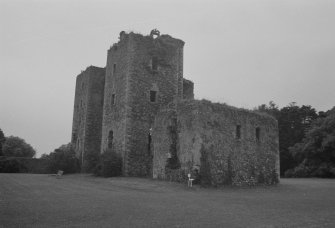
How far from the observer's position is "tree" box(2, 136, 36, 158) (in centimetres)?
6259

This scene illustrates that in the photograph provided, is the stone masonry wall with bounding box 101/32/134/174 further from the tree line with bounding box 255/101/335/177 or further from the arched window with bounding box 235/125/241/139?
the tree line with bounding box 255/101/335/177

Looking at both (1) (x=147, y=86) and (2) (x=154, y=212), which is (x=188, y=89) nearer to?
(1) (x=147, y=86)

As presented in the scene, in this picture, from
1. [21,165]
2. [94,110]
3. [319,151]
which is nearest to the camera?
[94,110]

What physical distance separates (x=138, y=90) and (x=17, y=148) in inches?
1686

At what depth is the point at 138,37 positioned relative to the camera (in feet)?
100

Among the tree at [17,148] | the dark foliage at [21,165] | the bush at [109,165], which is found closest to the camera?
the bush at [109,165]

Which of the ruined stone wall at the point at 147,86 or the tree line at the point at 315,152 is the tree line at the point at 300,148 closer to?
the tree line at the point at 315,152

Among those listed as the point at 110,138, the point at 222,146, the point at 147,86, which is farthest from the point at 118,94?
the point at 222,146

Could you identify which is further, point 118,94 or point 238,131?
point 118,94

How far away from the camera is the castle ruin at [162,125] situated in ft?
72.3

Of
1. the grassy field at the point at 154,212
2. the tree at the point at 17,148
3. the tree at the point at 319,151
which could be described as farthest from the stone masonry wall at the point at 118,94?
the tree at the point at 17,148

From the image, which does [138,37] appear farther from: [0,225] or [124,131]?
[0,225]

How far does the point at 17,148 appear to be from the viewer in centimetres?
6450

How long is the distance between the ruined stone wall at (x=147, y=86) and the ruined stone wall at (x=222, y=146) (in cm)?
369
